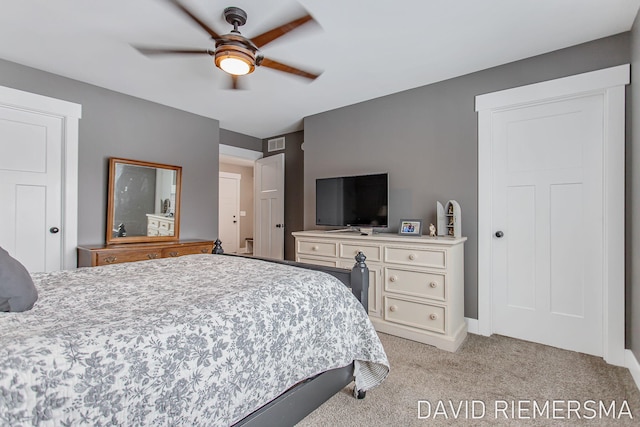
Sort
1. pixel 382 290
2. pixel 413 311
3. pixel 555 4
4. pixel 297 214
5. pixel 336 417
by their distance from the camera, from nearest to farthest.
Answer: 1. pixel 336 417
2. pixel 555 4
3. pixel 413 311
4. pixel 382 290
5. pixel 297 214

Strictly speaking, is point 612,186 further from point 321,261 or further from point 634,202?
point 321,261

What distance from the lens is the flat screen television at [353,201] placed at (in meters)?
3.13

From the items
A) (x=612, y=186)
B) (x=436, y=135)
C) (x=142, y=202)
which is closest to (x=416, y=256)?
(x=436, y=135)

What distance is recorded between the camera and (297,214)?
191 inches

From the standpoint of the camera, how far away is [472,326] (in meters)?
2.84

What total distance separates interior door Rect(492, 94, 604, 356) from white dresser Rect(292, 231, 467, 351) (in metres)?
0.47

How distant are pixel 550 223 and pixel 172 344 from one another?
2.95 m

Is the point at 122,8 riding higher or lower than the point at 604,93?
higher

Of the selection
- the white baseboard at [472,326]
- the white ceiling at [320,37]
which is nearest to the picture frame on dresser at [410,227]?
the white baseboard at [472,326]

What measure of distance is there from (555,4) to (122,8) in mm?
2840

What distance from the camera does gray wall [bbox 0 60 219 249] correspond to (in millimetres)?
3012

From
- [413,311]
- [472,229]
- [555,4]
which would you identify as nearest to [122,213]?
[413,311]

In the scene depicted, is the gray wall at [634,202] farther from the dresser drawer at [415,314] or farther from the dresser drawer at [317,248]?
the dresser drawer at [317,248]

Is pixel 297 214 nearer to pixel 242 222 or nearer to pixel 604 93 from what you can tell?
pixel 242 222
